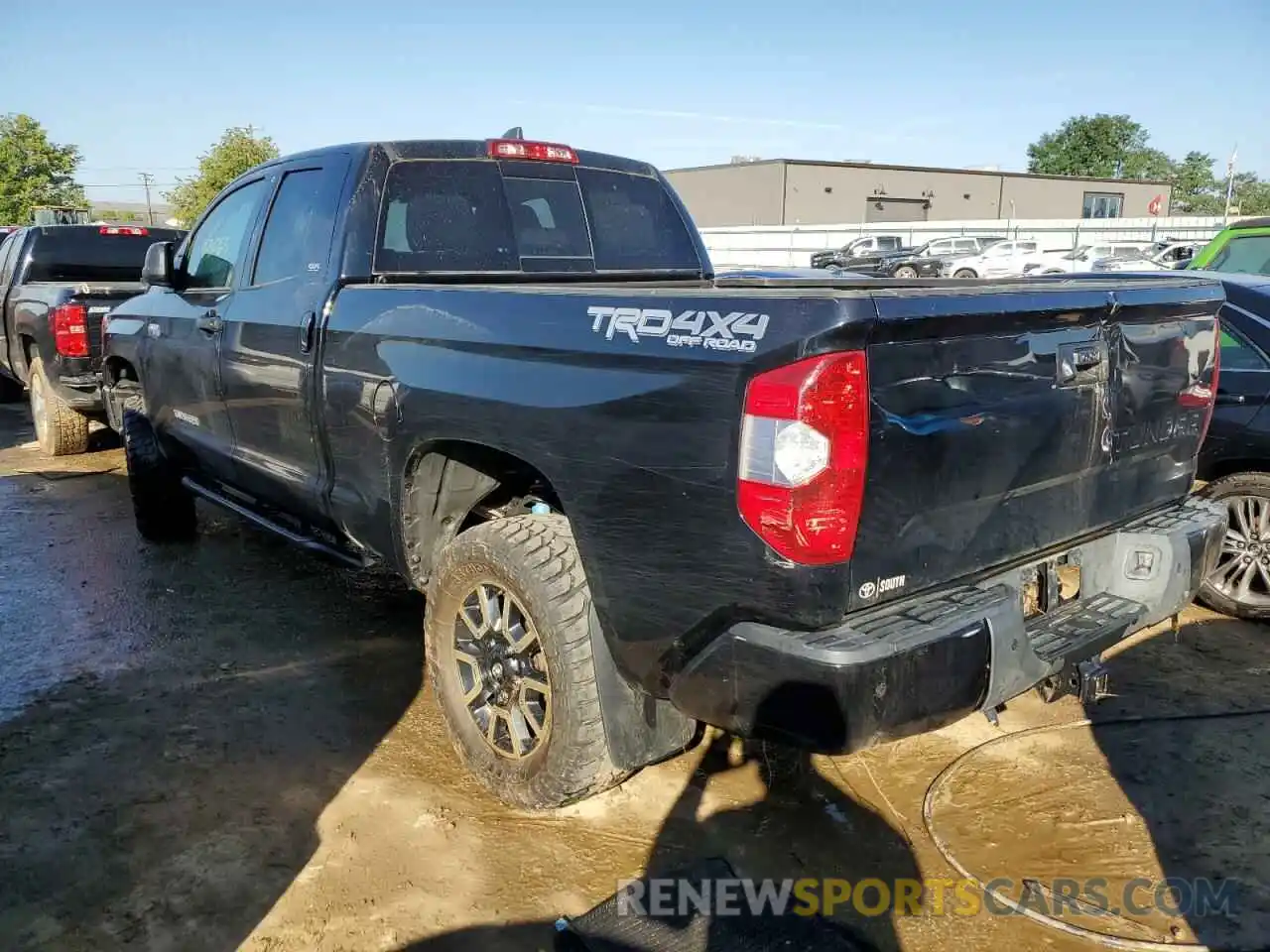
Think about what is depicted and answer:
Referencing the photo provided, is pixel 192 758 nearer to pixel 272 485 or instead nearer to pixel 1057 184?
pixel 272 485

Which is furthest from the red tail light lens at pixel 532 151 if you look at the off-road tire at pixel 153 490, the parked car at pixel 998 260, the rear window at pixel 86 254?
the parked car at pixel 998 260

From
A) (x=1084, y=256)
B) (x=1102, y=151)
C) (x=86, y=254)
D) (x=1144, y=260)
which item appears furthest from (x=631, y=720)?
(x=1102, y=151)

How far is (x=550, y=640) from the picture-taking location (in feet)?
9.15

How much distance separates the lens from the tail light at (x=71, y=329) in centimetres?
752

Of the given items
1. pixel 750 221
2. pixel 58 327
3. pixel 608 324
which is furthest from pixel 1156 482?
pixel 750 221

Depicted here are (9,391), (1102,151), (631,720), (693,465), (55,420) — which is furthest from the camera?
(1102,151)

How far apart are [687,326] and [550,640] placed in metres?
1.01

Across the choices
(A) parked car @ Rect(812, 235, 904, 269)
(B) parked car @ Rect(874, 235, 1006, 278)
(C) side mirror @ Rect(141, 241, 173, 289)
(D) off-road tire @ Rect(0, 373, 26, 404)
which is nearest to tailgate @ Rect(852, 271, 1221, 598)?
(C) side mirror @ Rect(141, 241, 173, 289)

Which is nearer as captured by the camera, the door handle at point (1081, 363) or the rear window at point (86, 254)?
the door handle at point (1081, 363)

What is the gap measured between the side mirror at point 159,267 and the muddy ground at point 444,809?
5.94 feet

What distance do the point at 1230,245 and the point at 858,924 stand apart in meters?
6.57

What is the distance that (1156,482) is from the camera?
125 inches

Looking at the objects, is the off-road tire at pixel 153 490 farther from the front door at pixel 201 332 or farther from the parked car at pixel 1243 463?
the parked car at pixel 1243 463

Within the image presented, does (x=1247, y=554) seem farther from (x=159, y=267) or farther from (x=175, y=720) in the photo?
(x=159, y=267)
